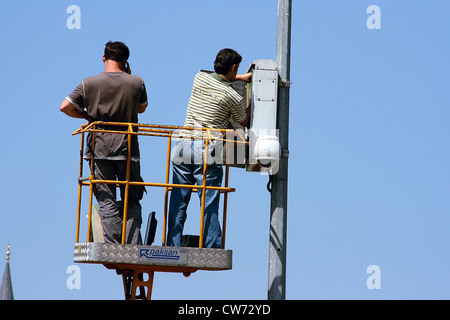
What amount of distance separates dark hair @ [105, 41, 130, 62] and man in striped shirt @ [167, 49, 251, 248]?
2.92ft

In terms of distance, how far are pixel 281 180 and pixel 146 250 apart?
1711 mm

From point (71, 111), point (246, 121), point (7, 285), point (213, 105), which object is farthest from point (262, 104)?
point (7, 285)

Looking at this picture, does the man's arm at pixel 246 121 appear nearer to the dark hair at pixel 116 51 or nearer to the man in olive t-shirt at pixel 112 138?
the man in olive t-shirt at pixel 112 138

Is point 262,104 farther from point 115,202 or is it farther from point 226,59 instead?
point 115,202

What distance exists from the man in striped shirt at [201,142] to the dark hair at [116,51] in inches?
35.0

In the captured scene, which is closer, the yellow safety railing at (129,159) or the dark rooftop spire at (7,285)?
the yellow safety railing at (129,159)

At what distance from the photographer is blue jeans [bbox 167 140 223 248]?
11.5 m

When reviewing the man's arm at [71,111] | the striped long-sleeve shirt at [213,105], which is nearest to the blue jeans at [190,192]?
the striped long-sleeve shirt at [213,105]

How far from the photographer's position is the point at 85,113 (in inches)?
465

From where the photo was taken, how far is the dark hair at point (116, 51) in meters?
11.9

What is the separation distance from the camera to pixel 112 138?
11.6 metres

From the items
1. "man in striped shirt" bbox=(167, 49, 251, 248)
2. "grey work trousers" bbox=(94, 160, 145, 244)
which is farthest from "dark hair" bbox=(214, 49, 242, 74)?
"grey work trousers" bbox=(94, 160, 145, 244)

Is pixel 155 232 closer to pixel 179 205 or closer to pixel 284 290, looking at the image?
pixel 179 205
